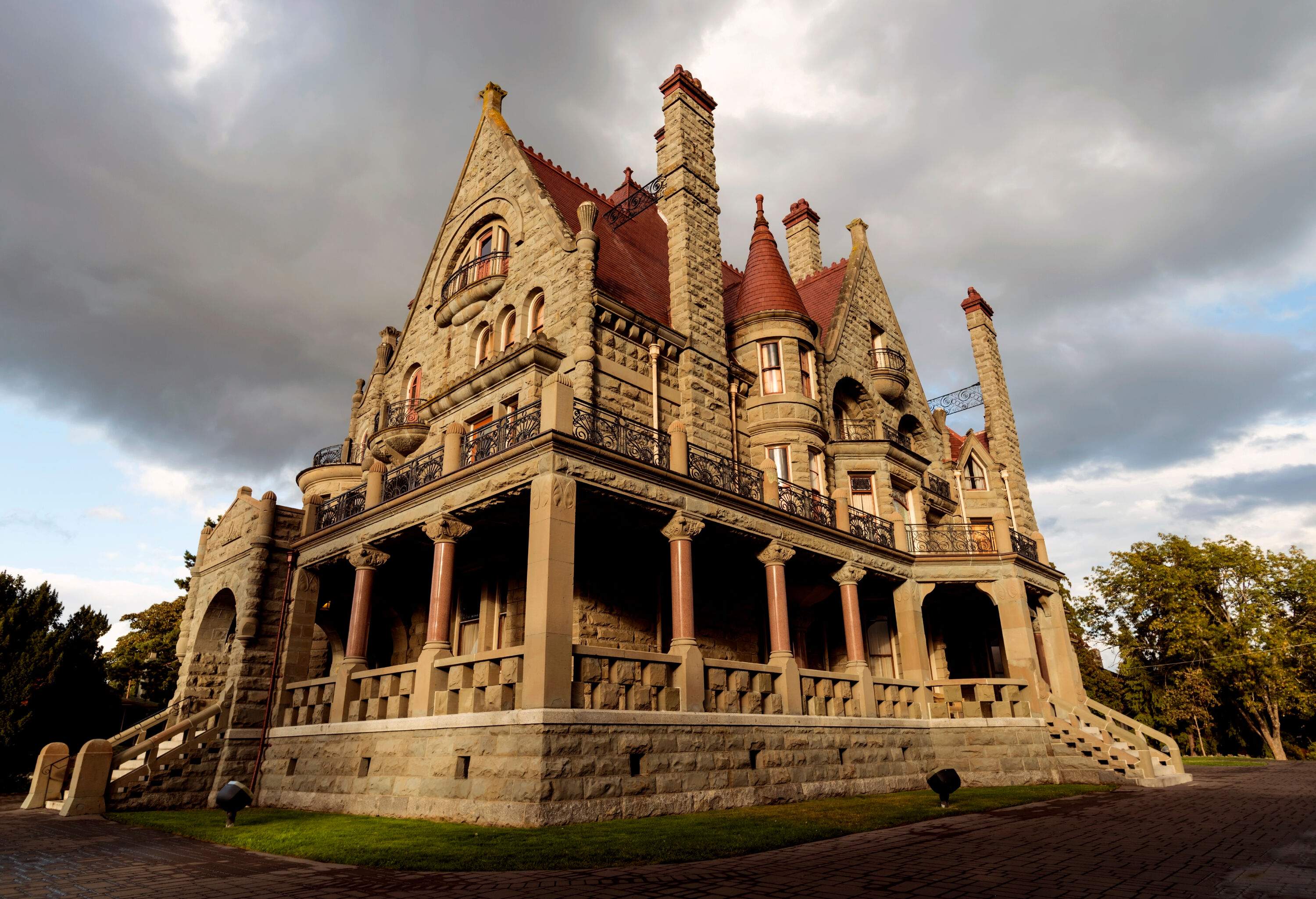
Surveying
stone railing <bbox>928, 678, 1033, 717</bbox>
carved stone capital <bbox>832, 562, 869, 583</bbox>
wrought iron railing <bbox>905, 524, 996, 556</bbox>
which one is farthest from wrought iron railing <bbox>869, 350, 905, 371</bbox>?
stone railing <bbox>928, 678, 1033, 717</bbox>

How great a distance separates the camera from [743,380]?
23391 mm

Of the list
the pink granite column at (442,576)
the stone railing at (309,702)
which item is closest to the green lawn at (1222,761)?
the pink granite column at (442,576)

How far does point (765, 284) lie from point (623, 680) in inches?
611

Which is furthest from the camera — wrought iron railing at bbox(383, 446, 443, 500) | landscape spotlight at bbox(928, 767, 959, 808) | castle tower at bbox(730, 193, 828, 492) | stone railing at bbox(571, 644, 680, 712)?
castle tower at bbox(730, 193, 828, 492)

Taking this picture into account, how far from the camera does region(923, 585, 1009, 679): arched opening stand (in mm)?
25438

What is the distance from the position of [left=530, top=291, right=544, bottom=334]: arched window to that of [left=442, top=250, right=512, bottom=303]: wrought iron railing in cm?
214

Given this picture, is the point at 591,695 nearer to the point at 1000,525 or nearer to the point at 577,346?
the point at 577,346

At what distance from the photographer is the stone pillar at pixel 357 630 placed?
52.4ft

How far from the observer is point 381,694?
15.2 meters

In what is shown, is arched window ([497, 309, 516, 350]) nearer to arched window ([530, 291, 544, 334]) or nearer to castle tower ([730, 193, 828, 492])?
arched window ([530, 291, 544, 334])

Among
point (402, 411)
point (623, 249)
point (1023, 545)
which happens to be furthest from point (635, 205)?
point (1023, 545)

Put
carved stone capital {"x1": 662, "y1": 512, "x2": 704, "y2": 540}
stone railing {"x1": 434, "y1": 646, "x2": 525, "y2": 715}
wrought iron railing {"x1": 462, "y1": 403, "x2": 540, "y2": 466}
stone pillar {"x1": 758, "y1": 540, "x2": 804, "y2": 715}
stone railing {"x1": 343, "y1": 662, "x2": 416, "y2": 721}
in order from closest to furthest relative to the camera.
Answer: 1. stone railing {"x1": 434, "y1": 646, "x2": 525, "y2": 715}
2. stone railing {"x1": 343, "y1": 662, "x2": 416, "y2": 721}
3. wrought iron railing {"x1": 462, "y1": 403, "x2": 540, "y2": 466}
4. carved stone capital {"x1": 662, "y1": 512, "x2": 704, "y2": 540}
5. stone pillar {"x1": 758, "y1": 540, "x2": 804, "y2": 715}

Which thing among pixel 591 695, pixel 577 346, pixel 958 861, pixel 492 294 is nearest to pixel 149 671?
pixel 492 294

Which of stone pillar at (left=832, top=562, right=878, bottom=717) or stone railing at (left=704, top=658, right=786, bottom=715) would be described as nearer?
stone railing at (left=704, top=658, right=786, bottom=715)
